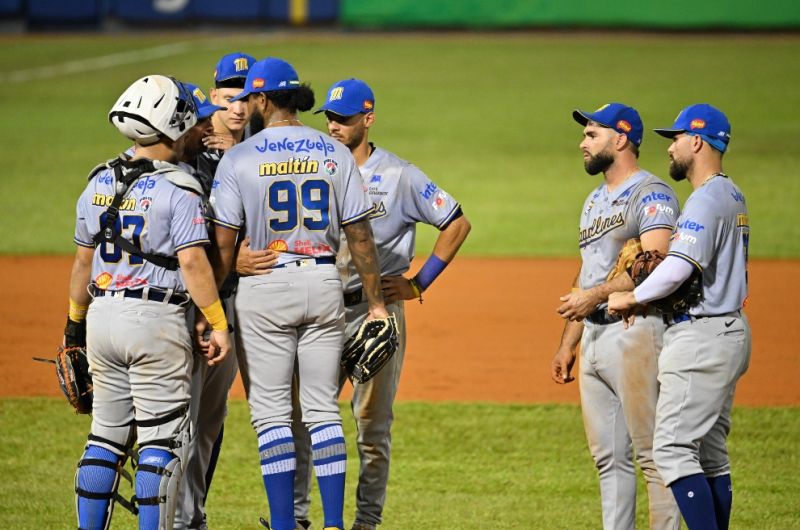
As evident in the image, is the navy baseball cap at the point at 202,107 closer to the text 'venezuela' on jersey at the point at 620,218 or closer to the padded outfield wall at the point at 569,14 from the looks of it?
the text 'venezuela' on jersey at the point at 620,218

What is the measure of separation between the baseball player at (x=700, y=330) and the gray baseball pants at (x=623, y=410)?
17 cm

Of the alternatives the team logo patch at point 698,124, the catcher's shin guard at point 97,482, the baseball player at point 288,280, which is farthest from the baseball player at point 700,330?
the catcher's shin guard at point 97,482

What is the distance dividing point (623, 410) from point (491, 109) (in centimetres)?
A: 2054

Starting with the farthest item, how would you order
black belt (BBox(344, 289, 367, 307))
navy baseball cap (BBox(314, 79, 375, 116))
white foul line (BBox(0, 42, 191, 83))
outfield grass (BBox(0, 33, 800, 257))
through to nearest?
white foul line (BBox(0, 42, 191, 83)) → outfield grass (BBox(0, 33, 800, 257)) → black belt (BBox(344, 289, 367, 307)) → navy baseball cap (BBox(314, 79, 375, 116))

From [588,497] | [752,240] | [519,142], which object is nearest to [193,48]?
[519,142]

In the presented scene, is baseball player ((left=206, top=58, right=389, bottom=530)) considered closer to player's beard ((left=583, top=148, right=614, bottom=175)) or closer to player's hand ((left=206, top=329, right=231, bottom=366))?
player's hand ((left=206, top=329, right=231, bottom=366))

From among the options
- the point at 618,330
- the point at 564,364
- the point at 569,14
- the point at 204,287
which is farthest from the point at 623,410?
the point at 569,14

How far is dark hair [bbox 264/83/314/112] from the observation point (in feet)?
14.8

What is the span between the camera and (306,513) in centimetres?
509

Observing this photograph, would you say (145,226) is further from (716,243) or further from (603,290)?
(716,243)

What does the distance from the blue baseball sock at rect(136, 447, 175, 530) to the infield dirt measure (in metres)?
3.84

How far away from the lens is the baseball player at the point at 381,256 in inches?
197

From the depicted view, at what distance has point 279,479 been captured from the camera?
4.32m

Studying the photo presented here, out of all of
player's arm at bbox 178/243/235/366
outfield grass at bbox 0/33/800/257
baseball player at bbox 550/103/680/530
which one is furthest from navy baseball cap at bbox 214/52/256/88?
outfield grass at bbox 0/33/800/257
